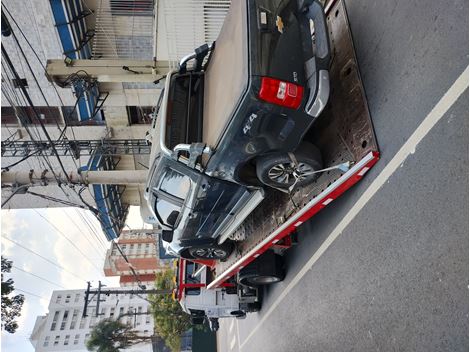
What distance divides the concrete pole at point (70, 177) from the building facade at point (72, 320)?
5507 cm

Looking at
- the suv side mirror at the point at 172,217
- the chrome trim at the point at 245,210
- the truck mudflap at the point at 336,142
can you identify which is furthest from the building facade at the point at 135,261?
the truck mudflap at the point at 336,142

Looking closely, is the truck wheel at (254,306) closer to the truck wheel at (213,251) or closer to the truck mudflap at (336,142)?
the truck wheel at (213,251)

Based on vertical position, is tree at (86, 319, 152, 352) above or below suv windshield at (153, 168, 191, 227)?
above

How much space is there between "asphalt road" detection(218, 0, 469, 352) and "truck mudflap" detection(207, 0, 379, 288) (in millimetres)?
135

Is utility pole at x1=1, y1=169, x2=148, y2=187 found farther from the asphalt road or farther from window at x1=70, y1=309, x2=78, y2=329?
window at x1=70, y1=309, x2=78, y2=329

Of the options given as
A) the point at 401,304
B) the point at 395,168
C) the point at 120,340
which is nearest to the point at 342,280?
the point at 401,304

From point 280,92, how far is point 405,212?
1.67 meters

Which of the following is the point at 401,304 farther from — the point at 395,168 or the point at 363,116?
the point at 363,116

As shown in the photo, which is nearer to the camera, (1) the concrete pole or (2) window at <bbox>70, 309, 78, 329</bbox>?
(1) the concrete pole

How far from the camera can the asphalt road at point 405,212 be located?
282 centimetres

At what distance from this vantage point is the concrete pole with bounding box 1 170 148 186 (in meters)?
6.86

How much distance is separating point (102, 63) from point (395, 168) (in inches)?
313

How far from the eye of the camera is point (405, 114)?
354cm

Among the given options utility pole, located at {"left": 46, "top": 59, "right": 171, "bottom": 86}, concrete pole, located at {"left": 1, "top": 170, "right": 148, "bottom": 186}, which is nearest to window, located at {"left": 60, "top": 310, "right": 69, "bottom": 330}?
utility pole, located at {"left": 46, "top": 59, "right": 171, "bottom": 86}
